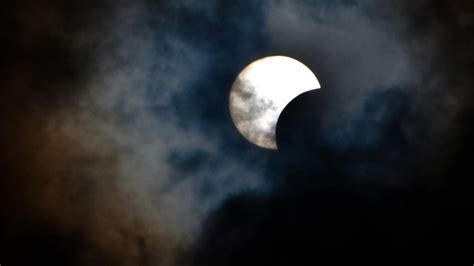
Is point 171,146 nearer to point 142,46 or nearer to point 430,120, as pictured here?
point 142,46

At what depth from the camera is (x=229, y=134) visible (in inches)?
240

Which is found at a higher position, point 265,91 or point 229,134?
point 265,91

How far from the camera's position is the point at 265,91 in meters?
5.99

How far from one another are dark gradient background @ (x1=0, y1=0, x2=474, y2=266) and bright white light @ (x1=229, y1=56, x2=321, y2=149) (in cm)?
15

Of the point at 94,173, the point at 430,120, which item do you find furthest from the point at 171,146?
the point at 430,120

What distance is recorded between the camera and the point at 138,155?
607 centimetres

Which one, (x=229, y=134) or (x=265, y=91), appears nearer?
(x=265, y=91)

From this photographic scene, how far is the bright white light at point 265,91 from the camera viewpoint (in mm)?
5996

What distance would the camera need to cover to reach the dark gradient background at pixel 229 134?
599cm

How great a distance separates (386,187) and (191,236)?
3231 millimetres

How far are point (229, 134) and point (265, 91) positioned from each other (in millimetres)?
893

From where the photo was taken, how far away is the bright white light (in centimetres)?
600

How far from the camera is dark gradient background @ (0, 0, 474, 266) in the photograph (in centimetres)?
599

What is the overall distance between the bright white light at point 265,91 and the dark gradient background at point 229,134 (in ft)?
0.50
